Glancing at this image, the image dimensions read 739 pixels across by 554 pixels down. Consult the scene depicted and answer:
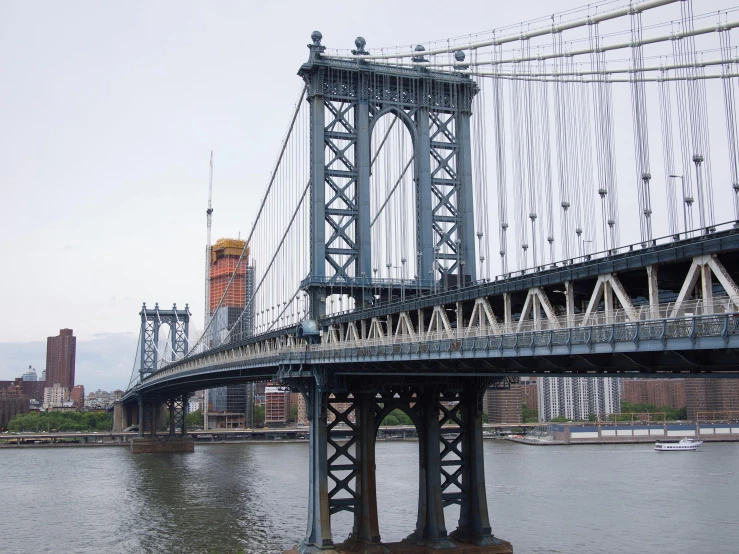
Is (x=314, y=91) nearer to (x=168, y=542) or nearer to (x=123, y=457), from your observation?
(x=168, y=542)

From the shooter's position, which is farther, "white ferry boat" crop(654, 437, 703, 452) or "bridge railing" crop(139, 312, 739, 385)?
"white ferry boat" crop(654, 437, 703, 452)

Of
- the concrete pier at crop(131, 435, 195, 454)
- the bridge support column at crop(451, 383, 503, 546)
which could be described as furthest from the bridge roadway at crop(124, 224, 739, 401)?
the concrete pier at crop(131, 435, 195, 454)

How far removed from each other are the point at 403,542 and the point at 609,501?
1059 inches

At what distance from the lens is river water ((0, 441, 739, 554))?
1864 inches

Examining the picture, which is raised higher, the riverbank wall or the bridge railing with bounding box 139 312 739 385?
the bridge railing with bounding box 139 312 739 385

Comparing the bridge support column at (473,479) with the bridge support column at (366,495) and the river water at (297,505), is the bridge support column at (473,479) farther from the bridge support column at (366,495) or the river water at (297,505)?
the bridge support column at (366,495)

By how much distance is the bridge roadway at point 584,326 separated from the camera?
62.8ft

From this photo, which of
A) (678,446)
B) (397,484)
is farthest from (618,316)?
(678,446)

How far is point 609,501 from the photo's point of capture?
62938mm

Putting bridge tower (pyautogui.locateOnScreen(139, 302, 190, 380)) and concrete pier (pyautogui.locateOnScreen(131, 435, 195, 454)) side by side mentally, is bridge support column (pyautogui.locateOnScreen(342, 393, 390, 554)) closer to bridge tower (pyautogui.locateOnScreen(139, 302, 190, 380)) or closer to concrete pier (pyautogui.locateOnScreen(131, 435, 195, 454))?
concrete pier (pyautogui.locateOnScreen(131, 435, 195, 454))

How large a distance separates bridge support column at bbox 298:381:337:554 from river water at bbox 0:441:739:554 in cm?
411

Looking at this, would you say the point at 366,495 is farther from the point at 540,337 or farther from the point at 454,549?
the point at 540,337

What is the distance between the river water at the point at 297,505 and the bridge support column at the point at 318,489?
411 centimetres

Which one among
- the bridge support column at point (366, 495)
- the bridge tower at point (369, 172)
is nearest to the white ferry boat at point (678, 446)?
the bridge tower at point (369, 172)
